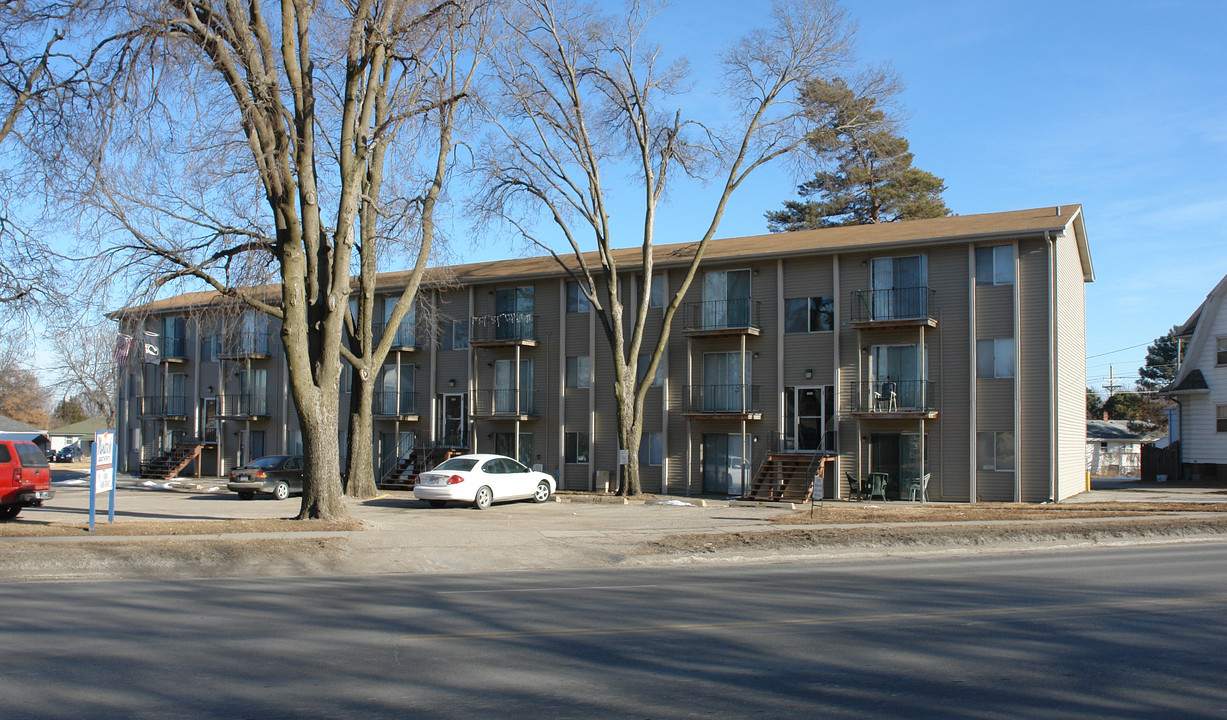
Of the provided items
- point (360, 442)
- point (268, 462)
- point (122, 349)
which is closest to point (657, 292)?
point (360, 442)

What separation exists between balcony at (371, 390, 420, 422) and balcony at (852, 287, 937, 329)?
58.3 ft

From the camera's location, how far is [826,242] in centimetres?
3008

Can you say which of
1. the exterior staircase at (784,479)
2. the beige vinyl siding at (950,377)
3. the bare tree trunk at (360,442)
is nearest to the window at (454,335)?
the bare tree trunk at (360,442)

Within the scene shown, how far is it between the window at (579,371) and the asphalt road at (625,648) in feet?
69.6

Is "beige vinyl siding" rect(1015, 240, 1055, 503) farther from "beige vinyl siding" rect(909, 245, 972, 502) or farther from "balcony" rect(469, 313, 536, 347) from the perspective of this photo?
"balcony" rect(469, 313, 536, 347)

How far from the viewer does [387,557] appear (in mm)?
15086

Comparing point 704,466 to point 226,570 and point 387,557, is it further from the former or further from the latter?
point 226,570

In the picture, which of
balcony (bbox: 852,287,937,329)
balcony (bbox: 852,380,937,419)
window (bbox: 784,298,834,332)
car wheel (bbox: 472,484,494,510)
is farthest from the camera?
window (bbox: 784,298,834,332)

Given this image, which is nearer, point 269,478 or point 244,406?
point 269,478

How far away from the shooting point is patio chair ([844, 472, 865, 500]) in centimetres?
2856

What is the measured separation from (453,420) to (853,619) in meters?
28.8

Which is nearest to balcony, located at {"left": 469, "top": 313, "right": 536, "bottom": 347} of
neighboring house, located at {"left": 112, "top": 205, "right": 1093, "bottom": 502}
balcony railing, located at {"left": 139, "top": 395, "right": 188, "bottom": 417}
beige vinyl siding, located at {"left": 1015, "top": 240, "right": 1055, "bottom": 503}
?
neighboring house, located at {"left": 112, "top": 205, "right": 1093, "bottom": 502}

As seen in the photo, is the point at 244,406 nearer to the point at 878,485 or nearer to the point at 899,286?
the point at 878,485

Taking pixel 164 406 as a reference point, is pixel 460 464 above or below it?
below
